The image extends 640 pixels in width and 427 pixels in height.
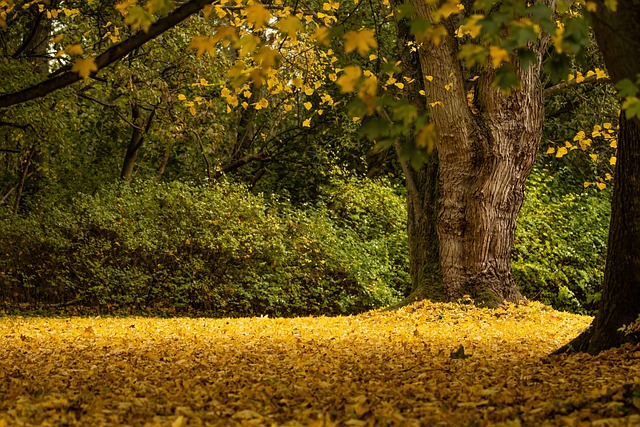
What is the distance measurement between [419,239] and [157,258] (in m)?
4.69

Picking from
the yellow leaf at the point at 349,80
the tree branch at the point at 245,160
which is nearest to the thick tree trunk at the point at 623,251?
the yellow leaf at the point at 349,80

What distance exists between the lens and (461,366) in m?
5.39

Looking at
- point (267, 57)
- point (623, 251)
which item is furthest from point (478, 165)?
point (267, 57)

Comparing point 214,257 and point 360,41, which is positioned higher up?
point 360,41

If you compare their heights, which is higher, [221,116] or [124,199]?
[221,116]

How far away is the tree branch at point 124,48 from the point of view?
430cm

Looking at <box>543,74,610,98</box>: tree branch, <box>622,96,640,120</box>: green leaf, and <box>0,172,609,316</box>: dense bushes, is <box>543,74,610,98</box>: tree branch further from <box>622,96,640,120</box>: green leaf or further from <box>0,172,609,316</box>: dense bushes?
Result: <box>622,96,640,120</box>: green leaf

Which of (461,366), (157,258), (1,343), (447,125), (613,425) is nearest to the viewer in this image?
(613,425)

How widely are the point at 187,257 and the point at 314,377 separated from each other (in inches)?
320

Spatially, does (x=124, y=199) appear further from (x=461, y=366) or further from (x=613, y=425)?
(x=613, y=425)

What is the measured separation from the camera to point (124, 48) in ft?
14.9

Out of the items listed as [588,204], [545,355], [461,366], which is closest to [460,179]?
[545,355]

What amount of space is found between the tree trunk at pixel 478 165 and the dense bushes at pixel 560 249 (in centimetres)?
528

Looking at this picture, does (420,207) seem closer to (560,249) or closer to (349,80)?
(560,249)
